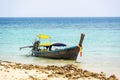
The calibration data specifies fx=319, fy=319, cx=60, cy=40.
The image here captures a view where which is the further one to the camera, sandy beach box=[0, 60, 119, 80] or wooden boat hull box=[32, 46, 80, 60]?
wooden boat hull box=[32, 46, 80, 60]

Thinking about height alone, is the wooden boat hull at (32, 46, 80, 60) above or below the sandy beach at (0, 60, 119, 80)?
below

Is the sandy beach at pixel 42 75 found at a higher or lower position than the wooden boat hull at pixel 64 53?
higher

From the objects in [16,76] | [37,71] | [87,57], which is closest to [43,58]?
[87,57]

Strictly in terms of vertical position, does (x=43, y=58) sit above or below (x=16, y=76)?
below

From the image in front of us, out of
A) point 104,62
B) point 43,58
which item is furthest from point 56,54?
point 104,62

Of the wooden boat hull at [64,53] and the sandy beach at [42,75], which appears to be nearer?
the sandy beach at [42,75]

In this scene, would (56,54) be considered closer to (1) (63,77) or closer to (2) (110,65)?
(2) (110,65)

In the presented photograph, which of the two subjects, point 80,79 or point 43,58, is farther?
point 43,58

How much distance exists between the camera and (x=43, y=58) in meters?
24.7

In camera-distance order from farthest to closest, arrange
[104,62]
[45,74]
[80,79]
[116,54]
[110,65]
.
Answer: [116,54] < [104,62] < [110,65] < [45,74] < [80,79]

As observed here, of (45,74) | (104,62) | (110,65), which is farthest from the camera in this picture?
(104,62)

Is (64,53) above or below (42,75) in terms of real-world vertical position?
below

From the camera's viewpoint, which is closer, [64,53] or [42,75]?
[42,75]

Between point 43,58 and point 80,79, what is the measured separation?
35.2 ft
